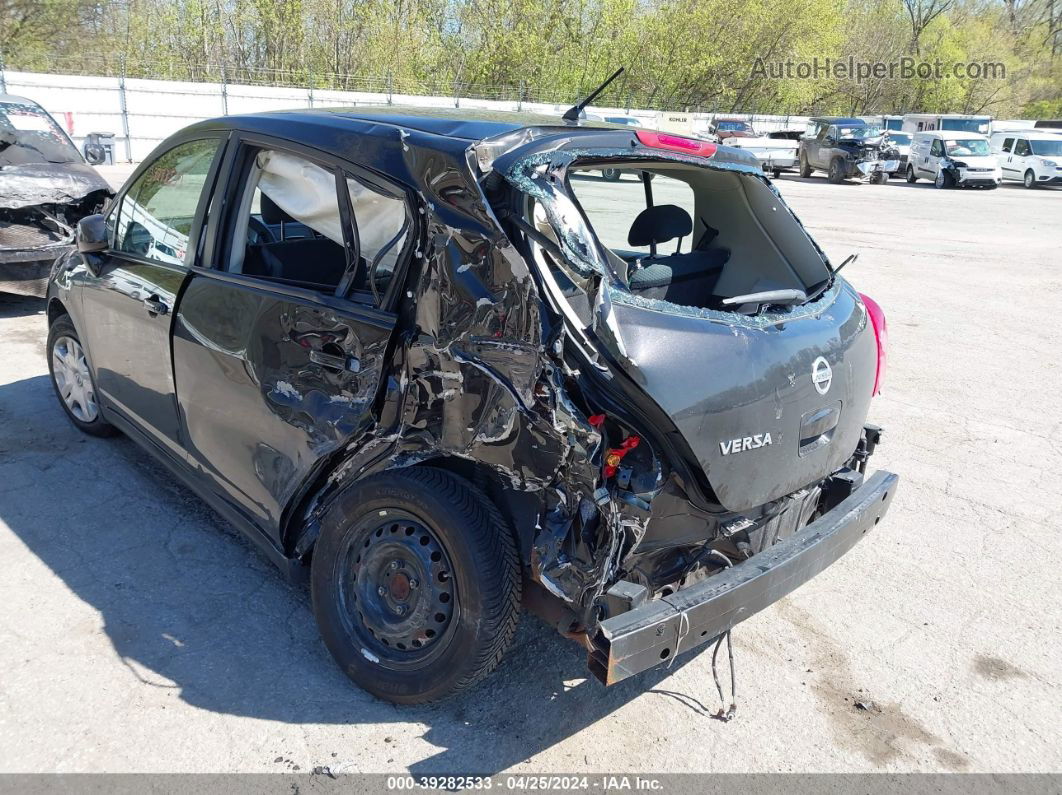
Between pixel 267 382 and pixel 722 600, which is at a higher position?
pixel 267 382

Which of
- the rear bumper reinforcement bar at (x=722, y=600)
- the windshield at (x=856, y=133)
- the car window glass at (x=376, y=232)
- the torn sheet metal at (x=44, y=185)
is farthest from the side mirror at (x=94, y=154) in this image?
the windshield at (x=856, y=133)

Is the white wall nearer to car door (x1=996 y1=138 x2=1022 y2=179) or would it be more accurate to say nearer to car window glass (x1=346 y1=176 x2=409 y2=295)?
car door (x1=996 y1=138 x2=1022 y2=179)

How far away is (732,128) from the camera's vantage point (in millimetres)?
32250

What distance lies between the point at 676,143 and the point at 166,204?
2388 mm

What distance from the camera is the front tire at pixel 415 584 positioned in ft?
8.34

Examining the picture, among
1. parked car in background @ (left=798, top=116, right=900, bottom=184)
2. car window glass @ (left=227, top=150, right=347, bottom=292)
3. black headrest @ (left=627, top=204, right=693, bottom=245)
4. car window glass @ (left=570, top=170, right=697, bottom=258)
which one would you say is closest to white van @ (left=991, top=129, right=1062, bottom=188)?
parked car in background @ (left=798, top=116, right=900, bottom=184)

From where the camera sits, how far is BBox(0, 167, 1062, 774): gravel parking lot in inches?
108

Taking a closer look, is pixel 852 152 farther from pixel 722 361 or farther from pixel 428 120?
pixel 722 361

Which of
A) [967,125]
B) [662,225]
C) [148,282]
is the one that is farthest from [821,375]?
[967,125]

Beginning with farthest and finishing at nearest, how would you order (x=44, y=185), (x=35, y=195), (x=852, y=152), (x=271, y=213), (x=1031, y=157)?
(x=1031, y=157) → (x=852, y=152) → (x=44, y=185) → (x=35, y=195) → (x=271, y=213)

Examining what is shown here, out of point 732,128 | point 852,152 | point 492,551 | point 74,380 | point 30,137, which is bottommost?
point 74,380

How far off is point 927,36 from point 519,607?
68.2 metres

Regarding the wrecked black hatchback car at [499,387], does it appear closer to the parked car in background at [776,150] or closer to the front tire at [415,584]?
the front tire at [415,584]

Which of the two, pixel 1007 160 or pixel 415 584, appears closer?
pixel 415 584
